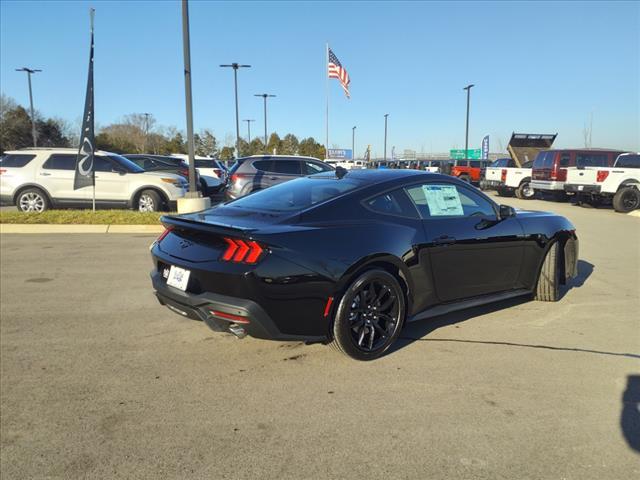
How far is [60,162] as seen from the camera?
12.0m

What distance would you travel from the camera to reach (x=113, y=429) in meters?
2.81

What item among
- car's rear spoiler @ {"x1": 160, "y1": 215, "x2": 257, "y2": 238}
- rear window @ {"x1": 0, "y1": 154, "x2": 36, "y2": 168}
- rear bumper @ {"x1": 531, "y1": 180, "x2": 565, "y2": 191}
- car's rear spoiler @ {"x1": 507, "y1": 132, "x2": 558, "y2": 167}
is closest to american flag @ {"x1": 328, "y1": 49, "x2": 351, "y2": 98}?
car's rear spoiler @ {"x1": 507, "y1": 132, "x2": 558, "y2": 167}

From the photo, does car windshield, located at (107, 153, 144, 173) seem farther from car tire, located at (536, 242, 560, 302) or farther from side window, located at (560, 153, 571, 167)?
side window, located at (560, 153, 571, 167)

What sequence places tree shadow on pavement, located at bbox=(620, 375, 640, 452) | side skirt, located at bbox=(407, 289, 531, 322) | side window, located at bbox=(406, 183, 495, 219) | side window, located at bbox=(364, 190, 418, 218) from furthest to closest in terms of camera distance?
side window, located at bbox=(406, 183, 495, 219) → side skirt, located at bbox=(407, 289, 531, 322) → side window, located at bbox=(364, 190, 418, 218) → tree shadow on pavement, located at bbox=(620, 375, 640, 452)

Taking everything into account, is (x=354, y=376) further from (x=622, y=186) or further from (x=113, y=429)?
(x=622, y=186)

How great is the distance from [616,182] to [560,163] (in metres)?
2.93

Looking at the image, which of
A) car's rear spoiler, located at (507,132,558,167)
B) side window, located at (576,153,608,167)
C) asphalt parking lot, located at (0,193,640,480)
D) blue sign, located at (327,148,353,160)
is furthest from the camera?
blue sign, located at (327,148,353,160)

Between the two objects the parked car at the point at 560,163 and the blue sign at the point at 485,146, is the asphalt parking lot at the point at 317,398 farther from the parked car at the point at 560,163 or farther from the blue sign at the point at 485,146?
the blue sign at the point at 485,146

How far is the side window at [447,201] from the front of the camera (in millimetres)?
4211

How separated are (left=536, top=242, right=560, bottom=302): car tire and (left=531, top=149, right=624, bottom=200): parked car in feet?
48.5

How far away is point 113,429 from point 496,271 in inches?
138

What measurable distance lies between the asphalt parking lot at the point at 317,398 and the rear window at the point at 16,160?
8091 millimetres

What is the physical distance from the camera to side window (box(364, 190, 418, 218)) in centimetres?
393

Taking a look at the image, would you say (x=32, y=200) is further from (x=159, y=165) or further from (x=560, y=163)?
(x=560, y=163)
